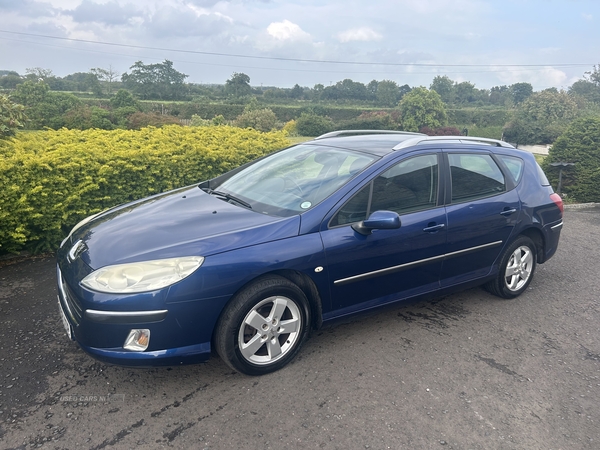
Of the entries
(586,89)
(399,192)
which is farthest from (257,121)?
(586,89)

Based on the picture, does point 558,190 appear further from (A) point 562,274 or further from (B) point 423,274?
(B) point 423,274

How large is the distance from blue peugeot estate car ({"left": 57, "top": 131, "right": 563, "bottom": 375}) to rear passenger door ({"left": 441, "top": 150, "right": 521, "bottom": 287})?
0.01m

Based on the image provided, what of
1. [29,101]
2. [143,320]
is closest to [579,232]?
[143,320]

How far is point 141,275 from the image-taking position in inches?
102

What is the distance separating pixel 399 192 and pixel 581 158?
8.19m

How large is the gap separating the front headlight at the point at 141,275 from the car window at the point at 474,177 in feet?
7.67

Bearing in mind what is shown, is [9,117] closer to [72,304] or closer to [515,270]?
[72,304]

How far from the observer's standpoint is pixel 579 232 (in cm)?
702

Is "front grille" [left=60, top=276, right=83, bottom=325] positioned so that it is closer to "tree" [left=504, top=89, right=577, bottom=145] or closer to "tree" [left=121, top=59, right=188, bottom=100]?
"tree" [left=504, top=89, right=577, bottom=145]

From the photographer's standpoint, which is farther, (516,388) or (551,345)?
(551,345)

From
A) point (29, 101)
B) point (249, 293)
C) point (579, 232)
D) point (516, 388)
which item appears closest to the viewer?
point (249, 293)

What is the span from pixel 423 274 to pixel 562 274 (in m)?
2.62

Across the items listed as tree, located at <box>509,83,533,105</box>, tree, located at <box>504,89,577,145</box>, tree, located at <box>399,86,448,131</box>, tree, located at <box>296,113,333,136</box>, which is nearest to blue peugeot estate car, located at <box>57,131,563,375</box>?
tree, located at <box>296,113,333,136</box>

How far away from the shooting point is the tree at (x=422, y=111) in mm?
30688
